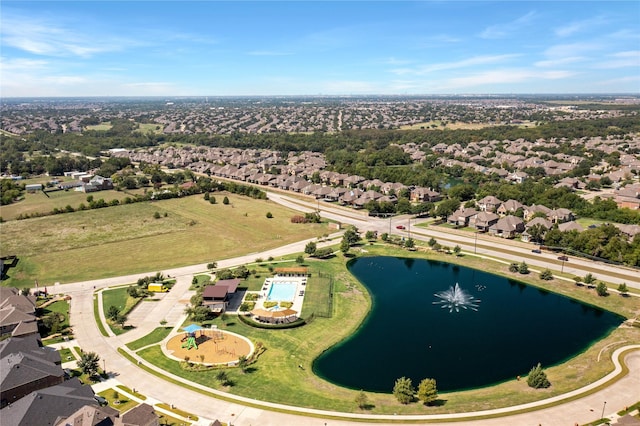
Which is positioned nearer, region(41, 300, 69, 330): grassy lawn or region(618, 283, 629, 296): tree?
region(41, 300, 69, 330): grassy lawn

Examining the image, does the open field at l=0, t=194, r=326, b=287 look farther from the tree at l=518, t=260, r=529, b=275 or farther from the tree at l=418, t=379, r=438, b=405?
the tree at l=418, t=379, r=438, b=405

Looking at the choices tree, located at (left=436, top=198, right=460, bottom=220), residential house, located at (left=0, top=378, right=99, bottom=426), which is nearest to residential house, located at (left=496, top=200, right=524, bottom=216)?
tree, located at (left=436, top=198, right=460, bottom=220)

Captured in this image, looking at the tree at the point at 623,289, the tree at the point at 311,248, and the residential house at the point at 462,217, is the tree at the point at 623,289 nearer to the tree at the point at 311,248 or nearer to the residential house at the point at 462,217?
the residential house at the point at 462,217

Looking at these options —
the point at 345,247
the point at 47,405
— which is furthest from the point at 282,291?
the point at 47,405

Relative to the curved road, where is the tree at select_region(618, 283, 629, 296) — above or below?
above

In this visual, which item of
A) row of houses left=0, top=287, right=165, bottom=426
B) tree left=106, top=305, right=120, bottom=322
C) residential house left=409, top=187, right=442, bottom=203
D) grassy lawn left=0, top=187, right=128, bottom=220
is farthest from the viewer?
residential house left=409, top=187, right=442, bottom=203

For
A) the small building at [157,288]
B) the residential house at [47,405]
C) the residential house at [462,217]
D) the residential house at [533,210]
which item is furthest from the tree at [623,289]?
the residential house at [47,405]

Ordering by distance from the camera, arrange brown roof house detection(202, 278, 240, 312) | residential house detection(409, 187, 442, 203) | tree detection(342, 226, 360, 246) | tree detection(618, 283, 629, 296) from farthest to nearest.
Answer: residential house detection(409, 187, 442, 203)
tree detection(342, 226, 360, 246)
tree detection(618, 283, 629, 296)
brown roof house detection(202, 278, 240, 312)
